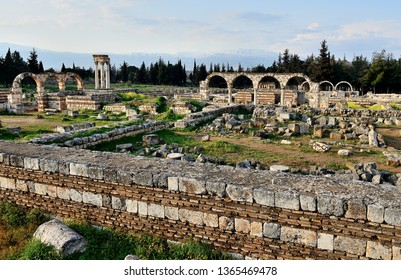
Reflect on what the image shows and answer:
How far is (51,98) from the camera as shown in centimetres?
3234

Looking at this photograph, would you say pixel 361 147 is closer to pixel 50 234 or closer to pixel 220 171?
pixel 220 171

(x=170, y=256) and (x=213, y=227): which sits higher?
(x=213, y=227)

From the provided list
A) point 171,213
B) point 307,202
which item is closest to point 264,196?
point 307,202

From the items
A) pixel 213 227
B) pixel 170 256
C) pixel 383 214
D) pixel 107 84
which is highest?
pixel 107 84

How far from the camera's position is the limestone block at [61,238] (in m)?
5.66

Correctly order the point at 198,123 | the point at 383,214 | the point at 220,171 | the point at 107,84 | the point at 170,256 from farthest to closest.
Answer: the point at 107,84, the point at 198,123, the point at 220,171, the point at 170,256, the point at 383,214

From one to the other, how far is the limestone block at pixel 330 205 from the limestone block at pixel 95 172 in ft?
12.5

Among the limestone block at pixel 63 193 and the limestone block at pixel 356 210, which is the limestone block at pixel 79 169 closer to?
the limestone block at pixel 63 193

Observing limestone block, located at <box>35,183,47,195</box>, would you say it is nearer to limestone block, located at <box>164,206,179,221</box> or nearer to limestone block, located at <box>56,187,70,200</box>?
limestone block, located at <box>56,187,70,200</box>

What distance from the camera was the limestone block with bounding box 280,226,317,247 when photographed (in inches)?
201

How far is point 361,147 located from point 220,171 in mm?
10252

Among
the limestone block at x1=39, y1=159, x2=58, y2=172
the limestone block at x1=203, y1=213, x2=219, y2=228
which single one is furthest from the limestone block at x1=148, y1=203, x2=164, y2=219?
the limestone block at x1=39, y1=159, x2=58, y2=172

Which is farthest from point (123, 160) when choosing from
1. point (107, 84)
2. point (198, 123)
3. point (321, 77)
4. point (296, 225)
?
point (321, 77)

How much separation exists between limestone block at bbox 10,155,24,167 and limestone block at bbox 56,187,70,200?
Answer: 113 centimetres
